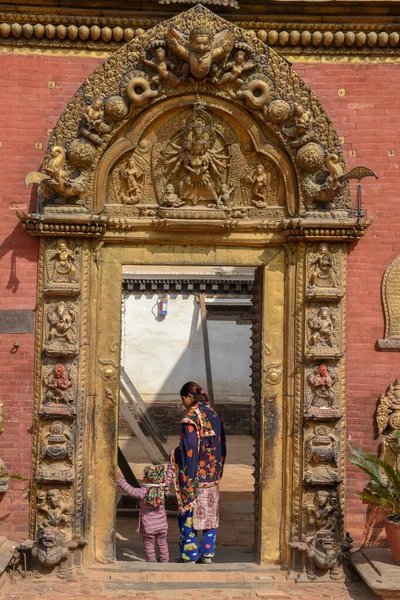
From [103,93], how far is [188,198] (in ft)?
4.49

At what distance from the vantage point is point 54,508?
25.1ft

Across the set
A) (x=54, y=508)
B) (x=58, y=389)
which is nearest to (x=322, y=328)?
(x=58, y=389)

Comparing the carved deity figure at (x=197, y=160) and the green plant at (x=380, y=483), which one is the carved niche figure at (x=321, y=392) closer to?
the green plant at (x=380, y=483)

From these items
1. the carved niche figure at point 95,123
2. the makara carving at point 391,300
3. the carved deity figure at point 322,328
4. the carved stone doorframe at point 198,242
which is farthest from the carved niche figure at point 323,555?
the carved niche figure at point 95,123

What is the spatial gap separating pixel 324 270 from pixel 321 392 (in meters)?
1.25

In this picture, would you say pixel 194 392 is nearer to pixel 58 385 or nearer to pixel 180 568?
pixel 58 385

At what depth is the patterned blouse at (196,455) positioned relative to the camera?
799 cm

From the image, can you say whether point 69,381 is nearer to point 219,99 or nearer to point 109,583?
point 109,583

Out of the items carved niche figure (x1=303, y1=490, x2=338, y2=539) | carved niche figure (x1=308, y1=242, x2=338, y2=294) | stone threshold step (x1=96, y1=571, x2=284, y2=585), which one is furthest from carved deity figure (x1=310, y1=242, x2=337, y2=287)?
stone threshold step (x1=96, y1=571, x2=284, y2=585)

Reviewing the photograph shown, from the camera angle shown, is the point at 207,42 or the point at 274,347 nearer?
the point at 207,42

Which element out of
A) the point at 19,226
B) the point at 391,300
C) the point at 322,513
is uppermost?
the point at 19,226

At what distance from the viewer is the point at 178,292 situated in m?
23.6

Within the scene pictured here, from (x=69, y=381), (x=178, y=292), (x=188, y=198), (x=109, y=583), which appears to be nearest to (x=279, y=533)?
(x=109, y=583)

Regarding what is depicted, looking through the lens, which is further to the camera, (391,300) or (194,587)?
(391,300)
